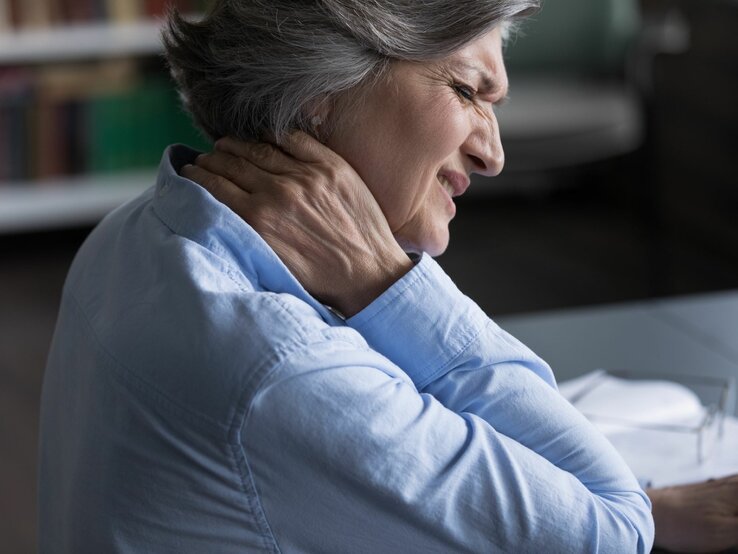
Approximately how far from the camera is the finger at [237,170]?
3.11 feet

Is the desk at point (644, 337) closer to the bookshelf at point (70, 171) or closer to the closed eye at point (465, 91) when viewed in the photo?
the closed eye at point (465, 91)

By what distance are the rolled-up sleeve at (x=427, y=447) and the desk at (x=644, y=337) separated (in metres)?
0.50

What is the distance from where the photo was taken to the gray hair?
0.92 m

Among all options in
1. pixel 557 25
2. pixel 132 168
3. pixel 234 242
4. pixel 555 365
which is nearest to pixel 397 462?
pixel 234 242

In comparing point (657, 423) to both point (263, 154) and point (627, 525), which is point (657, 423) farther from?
point (263, 154)

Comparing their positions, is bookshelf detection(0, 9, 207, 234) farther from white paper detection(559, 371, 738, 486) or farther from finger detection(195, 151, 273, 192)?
finger detection(195, 151, 273, 192)

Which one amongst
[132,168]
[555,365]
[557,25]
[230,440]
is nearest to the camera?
[230,440]

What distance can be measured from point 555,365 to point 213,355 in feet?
2.34

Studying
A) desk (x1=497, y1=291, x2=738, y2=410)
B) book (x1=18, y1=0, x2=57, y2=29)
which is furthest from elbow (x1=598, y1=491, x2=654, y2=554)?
book (x1=18, y1=0, x2=57, y2=29)

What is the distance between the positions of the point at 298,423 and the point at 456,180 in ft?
1.03

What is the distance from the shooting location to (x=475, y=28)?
936mm

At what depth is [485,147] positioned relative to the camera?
1.03 m

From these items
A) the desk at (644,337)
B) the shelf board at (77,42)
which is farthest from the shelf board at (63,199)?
the desk at (644,337)

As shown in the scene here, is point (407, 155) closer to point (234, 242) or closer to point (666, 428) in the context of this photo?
point (234, 242)
